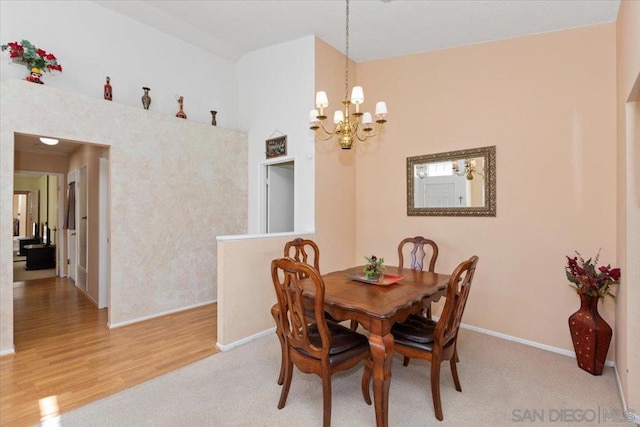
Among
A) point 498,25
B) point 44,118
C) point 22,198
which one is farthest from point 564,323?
point 22,198

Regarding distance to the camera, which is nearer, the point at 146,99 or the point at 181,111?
the point at 146,99

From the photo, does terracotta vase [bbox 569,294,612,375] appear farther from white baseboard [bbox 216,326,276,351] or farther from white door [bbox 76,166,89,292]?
white door [bbox 76,166,89,292]

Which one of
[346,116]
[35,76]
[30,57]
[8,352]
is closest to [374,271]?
[346,116]

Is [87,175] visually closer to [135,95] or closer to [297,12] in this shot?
[135,95]

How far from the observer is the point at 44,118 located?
3.02 meters

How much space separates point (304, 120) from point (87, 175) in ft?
11.9

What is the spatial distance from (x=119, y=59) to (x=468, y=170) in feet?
14.8

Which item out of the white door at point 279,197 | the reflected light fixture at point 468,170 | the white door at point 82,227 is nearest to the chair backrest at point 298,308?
the reflected light fixture at point 468,170

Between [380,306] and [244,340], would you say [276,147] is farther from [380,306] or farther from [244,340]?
[380,306]

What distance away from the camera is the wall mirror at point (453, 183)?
11.0ft


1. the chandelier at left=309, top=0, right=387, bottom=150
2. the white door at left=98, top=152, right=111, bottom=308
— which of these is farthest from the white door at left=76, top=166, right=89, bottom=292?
the chandelier at left=309, top=0, right=387, bottom=150

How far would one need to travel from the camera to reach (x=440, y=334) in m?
1.95

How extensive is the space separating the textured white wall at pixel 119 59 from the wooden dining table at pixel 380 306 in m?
3.63

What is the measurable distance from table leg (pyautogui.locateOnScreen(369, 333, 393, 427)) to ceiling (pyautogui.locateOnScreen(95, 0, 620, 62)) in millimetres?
3170
